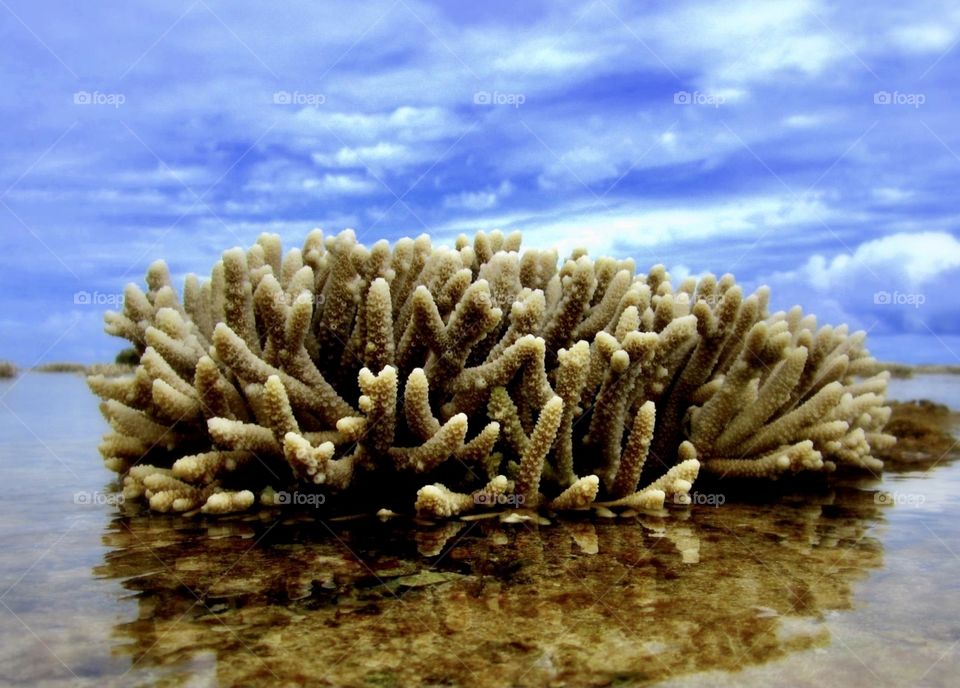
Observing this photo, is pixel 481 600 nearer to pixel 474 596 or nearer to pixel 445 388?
pixel 474 596

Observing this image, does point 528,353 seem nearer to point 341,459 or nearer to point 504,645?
point 341,459

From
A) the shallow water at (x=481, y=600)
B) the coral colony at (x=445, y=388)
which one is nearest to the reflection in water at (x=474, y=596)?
the shallow water at (x=481, y=600)

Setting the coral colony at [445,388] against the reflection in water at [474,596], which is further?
the coral colony at [445,388]

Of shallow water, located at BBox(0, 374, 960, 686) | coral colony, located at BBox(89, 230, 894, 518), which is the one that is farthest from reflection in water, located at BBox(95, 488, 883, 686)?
coral colony, located at BBox(89, 230, 894, 518)

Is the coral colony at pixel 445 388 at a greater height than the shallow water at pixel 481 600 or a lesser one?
greater

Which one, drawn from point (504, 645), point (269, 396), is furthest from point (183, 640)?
point (269, 396)

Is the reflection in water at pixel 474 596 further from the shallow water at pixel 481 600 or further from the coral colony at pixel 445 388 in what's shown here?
the coral colony at pixel 445 388
